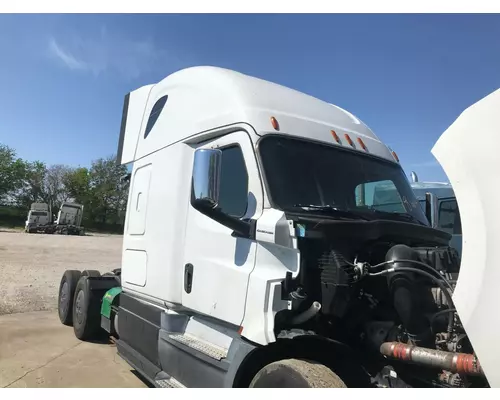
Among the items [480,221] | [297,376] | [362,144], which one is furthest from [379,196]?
[480,221]

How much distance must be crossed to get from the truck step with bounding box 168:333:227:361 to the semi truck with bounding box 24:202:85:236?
123ft

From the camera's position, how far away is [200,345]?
392 centimetres

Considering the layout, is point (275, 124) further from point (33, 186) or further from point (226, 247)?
point (33, 186)

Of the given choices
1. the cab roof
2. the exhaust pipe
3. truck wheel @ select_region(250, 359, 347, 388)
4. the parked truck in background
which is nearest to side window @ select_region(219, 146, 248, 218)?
the cab roof

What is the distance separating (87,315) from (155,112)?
11.1 ft

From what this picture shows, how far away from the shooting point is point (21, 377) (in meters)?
5.28

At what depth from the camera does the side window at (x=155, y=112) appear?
17.2 feet

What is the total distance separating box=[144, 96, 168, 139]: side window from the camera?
524 centimetres

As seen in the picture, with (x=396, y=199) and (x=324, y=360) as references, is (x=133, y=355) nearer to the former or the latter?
(x=324, y=360)

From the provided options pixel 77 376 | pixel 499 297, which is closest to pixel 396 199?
pixel 499 297

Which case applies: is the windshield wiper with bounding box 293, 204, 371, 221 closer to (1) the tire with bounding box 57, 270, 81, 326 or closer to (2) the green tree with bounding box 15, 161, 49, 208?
(1) the tire with bounding box 57, 270, 81, 326

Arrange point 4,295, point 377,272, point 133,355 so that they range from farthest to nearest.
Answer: point 4,295 < point 133,355 < point 377,272

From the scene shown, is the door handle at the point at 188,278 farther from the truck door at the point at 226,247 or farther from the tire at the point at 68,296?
the tire at the point at 68,296

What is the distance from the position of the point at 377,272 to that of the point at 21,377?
447 centimetres
